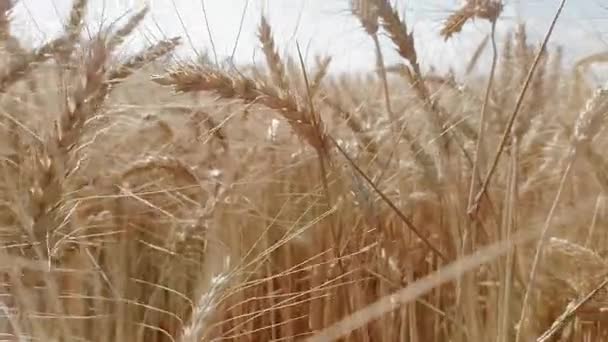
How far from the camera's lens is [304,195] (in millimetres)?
896

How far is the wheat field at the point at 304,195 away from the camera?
2.23 feet

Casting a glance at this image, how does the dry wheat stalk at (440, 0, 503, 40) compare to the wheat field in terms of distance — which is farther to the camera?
the dry wheat stalk at (440, 0, 503, 40)

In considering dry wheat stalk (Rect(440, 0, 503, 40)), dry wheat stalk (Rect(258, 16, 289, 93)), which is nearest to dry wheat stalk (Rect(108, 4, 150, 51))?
dry wheat stalk (Rect(258, 16, 289, 93))

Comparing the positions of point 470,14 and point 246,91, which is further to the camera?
point 470,14

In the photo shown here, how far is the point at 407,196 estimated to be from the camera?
92 centimetres

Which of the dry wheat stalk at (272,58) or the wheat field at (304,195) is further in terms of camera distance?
the dry wheat stalk at (272,58)

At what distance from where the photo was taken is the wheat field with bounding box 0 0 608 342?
0.68m

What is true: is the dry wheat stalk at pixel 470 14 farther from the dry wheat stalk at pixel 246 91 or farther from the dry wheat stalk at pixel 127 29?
the dry wheat stalk at pixel 127 29

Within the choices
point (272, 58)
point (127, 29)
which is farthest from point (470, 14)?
point (127, 29)

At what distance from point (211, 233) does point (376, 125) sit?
304mm

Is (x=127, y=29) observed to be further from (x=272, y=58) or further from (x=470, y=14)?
(x=470, y=14)

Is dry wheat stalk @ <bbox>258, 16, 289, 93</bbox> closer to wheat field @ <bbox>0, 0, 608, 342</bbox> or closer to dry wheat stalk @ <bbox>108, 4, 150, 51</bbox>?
wheat field @ <bbox>0, 0, 608, 342</bbox>

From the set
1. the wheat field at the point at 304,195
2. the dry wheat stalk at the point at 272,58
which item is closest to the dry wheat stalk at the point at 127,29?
the wheat field at the point at 304,195

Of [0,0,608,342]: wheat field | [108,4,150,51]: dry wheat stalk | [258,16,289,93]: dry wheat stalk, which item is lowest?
[0,0,608,342]: wheat field
